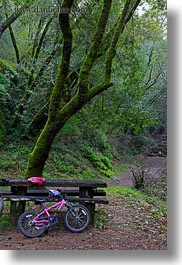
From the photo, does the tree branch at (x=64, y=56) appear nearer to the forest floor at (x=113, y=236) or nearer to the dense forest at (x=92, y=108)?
the dense forest at (x=92, y=108)

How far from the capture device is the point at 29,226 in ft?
9.46

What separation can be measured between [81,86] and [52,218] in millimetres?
1352

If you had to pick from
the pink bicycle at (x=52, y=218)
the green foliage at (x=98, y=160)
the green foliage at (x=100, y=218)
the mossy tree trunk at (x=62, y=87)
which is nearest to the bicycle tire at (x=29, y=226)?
the pink bicycle at (x=52, y=218)

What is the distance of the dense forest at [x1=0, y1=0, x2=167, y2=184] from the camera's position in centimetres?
366

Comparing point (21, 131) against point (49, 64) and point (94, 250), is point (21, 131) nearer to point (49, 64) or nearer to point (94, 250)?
point (49, 64)

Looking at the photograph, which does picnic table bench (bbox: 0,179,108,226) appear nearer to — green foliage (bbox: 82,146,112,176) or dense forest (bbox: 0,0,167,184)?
dense forest (bbox: 0,0,167,184)

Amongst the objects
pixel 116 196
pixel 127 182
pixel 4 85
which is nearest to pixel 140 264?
pixel 116 196

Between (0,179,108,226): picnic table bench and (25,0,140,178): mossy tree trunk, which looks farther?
(25,0,140,178): mossy tree trunk

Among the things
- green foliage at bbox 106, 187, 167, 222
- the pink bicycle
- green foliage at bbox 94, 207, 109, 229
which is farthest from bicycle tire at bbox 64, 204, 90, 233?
green foliage at bbox 106, 187, 167, 222

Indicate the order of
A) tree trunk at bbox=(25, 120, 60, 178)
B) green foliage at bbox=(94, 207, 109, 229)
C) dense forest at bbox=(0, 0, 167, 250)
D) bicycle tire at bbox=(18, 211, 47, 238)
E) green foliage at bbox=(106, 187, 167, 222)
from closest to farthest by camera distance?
bicycle tire at bbox=(18, 211, 47, 238), green foliage at bbox=(94, 207, 109, 229), dense forest at bbox=(0, 0, 167, 250), green foliage at bbox=(106, 187, 167, 222), tree trunk at bbox=(25, 120, 60, 178)

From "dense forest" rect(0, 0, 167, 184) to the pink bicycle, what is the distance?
83 centimetres

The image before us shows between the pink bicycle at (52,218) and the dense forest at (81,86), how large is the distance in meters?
0.83

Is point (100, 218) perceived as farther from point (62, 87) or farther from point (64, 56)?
point (64, 56)

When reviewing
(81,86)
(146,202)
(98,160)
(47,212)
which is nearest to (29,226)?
(47,212)
